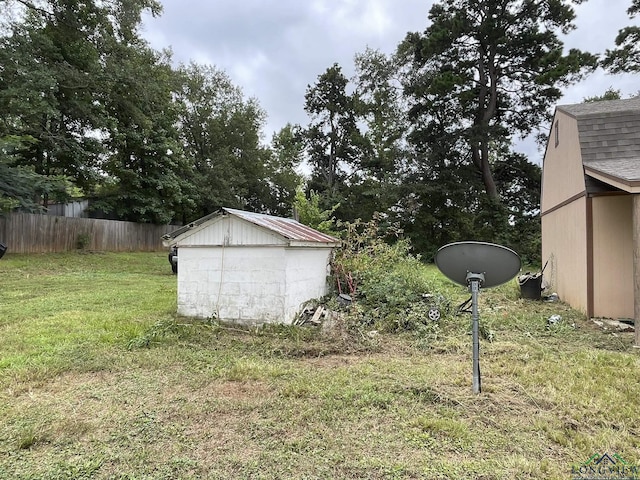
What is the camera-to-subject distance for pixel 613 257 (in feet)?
19.9

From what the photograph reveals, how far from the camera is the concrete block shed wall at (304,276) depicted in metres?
5.41

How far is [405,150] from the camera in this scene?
20.6m

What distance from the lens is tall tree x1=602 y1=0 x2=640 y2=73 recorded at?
16.9 m

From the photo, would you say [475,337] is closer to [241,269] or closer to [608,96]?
[241,269]

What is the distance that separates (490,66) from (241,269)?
19180mm

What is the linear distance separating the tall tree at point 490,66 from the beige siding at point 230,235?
636 inches

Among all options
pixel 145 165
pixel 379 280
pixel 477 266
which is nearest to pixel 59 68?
pixel 145 165

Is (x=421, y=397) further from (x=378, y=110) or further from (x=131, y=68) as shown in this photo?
(x=378, y=110)

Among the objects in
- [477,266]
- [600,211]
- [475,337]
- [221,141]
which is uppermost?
[221,141]

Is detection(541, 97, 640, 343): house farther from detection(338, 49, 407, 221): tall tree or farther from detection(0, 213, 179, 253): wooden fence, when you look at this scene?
detection(0, 213, 179, 253): wooden fence

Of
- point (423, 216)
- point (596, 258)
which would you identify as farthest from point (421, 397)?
point (423, 216)

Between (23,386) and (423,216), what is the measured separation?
1932 cm

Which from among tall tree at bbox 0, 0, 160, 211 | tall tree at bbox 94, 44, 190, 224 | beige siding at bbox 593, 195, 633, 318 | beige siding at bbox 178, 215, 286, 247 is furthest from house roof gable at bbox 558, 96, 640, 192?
tall tree at bbox 94, 44, 190, 224

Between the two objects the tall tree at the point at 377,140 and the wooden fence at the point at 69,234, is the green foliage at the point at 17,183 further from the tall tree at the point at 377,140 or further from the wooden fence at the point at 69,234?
the tall tree at the point at 377,140
